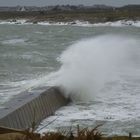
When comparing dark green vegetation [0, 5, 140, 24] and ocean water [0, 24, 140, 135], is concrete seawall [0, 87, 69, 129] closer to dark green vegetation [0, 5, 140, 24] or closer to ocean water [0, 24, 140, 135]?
ocean water [0, 24, 140, 135]

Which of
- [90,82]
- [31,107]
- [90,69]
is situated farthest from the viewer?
[90,69]

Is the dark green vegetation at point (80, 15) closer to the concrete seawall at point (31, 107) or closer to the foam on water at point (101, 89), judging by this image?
→ the foam on water at point (101, 89)

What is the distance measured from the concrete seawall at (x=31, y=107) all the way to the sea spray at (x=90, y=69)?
112 cm

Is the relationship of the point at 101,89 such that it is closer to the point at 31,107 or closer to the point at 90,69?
the point at 90,69

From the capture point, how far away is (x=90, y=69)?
1897 cm

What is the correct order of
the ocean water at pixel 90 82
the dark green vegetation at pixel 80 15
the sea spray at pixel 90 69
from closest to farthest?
the ocean water at pixel 90 82, the sea spray at pixel 90 69, the dark green vegetation at pixel 80 15

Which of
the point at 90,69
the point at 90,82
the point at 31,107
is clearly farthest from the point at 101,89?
the point at 31,107

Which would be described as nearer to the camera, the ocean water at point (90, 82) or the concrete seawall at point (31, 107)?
the concrete seawall at point (31, 107)

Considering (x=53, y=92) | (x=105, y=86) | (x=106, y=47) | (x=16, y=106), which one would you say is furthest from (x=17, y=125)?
(x=106, y=47)

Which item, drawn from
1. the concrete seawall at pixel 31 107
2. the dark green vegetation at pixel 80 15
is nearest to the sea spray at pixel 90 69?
the concrete seawall at pixel 31 107

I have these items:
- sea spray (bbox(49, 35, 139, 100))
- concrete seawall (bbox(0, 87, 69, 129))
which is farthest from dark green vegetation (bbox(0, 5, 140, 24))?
concrete seawall (bbox(0, 87, 69, 129))

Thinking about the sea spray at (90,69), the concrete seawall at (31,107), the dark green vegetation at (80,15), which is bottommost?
the dark green vegetation at (80,15)

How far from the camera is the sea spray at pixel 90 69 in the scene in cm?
1608

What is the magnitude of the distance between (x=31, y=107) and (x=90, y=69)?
285 inches
